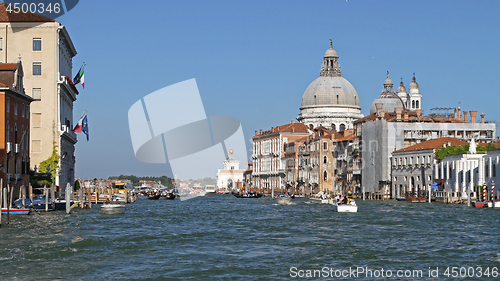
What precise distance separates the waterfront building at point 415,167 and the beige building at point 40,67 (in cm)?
3122

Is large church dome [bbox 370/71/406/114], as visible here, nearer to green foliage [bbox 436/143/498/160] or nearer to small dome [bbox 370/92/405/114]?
small dome [bbox 370/92/405/114]

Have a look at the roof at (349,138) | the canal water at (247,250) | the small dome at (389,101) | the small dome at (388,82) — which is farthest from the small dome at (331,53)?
the canal water at (247,250)

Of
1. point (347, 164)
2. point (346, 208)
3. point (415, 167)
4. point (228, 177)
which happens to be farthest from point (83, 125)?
point (228, 177)

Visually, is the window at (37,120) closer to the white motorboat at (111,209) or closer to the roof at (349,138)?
the white motorboat at (111,209)

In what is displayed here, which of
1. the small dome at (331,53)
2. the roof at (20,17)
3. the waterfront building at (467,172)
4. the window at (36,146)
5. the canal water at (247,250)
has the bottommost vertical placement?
the canal water at (247,250)

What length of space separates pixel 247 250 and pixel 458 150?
4213 cm

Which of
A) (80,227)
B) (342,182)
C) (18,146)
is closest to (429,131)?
(342,182)

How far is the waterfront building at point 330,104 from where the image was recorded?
120 meters

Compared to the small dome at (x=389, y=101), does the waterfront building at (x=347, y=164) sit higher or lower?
lower

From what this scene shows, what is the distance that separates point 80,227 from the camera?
1184 inches

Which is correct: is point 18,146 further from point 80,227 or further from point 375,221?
point 375,221

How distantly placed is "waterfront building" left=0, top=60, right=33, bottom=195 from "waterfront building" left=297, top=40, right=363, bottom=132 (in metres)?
79.4

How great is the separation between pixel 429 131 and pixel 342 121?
46.0 metres

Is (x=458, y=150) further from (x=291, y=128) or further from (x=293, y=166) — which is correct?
(x=291, y=128)
